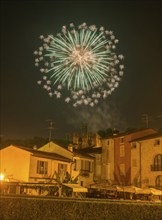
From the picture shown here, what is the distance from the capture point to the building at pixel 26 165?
57.2 m

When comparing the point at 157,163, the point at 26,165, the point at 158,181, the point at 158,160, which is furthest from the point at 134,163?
the point at 26,165

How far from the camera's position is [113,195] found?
5094 cm

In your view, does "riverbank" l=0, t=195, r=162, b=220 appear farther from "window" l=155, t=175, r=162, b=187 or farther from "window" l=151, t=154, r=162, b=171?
"window" l=151, t=154, r=162, b=171

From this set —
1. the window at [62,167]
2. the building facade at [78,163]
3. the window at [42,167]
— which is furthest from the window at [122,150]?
the window at [42,167]

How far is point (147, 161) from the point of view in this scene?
6606 cm

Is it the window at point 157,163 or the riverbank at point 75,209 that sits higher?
the window at point 157,163

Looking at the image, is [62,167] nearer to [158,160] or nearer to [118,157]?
[118,157]

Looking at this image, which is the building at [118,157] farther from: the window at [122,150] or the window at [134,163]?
the window at [134,163]

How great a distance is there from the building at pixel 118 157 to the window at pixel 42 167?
1541cm

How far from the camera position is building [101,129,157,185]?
7081 cm

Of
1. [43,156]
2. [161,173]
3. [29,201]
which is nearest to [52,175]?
[43,156]

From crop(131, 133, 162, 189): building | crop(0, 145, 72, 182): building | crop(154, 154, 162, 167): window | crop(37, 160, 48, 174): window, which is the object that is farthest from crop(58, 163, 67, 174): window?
crop(154, 154, 162, 167): window

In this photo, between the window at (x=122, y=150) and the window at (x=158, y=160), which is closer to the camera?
the window at (x=158, y=160)

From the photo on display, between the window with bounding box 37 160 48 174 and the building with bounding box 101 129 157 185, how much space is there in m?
15.4
